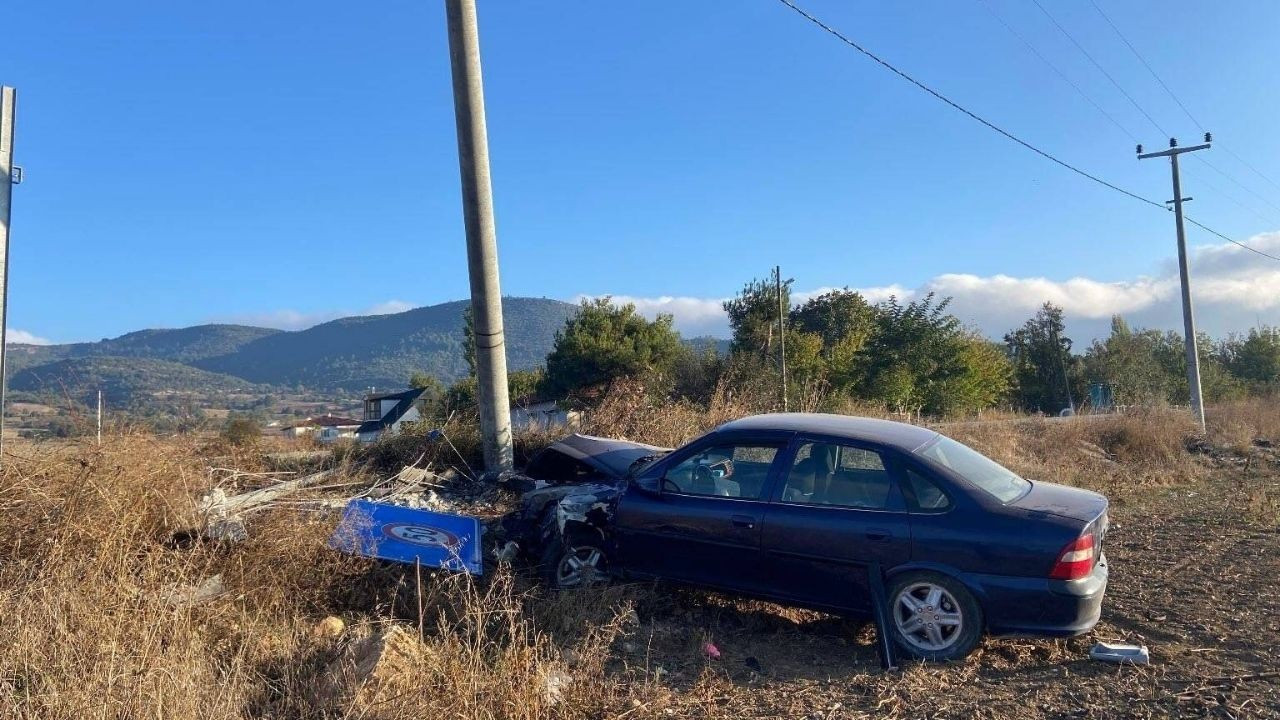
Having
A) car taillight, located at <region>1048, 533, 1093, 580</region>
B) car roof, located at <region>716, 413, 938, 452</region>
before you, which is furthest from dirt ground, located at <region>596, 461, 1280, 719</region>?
car roof, located at <region>716, 413, 938, 452</region>

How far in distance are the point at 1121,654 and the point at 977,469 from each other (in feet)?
4.40

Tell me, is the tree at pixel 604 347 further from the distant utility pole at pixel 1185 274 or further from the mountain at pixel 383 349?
the distant utility pole at pixel 1185 274

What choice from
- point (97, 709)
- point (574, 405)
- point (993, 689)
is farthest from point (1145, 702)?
point (574, 405)

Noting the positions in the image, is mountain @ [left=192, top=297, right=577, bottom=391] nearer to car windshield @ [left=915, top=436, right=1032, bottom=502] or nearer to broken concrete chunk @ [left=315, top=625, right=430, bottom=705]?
car windshield @ [left=915, top=436, right=1032, bottom=502]

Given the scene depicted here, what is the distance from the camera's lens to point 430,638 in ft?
15.8

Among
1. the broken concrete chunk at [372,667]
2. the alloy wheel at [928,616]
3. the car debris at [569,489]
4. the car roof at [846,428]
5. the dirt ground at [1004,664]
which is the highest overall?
the car roof at [846,428]

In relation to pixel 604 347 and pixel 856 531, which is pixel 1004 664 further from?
pixel 604 347

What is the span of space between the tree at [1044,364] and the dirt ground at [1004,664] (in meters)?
45.5

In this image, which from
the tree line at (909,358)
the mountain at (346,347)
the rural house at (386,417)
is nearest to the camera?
the rural house at (386,417)

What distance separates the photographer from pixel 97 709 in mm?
3350

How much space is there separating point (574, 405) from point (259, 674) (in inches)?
363

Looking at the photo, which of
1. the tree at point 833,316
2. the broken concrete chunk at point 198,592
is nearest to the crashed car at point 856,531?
the broken concrete chunk at point 198,592

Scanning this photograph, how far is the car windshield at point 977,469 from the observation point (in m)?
5.24

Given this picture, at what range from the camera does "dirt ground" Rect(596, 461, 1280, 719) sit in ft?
13.9
